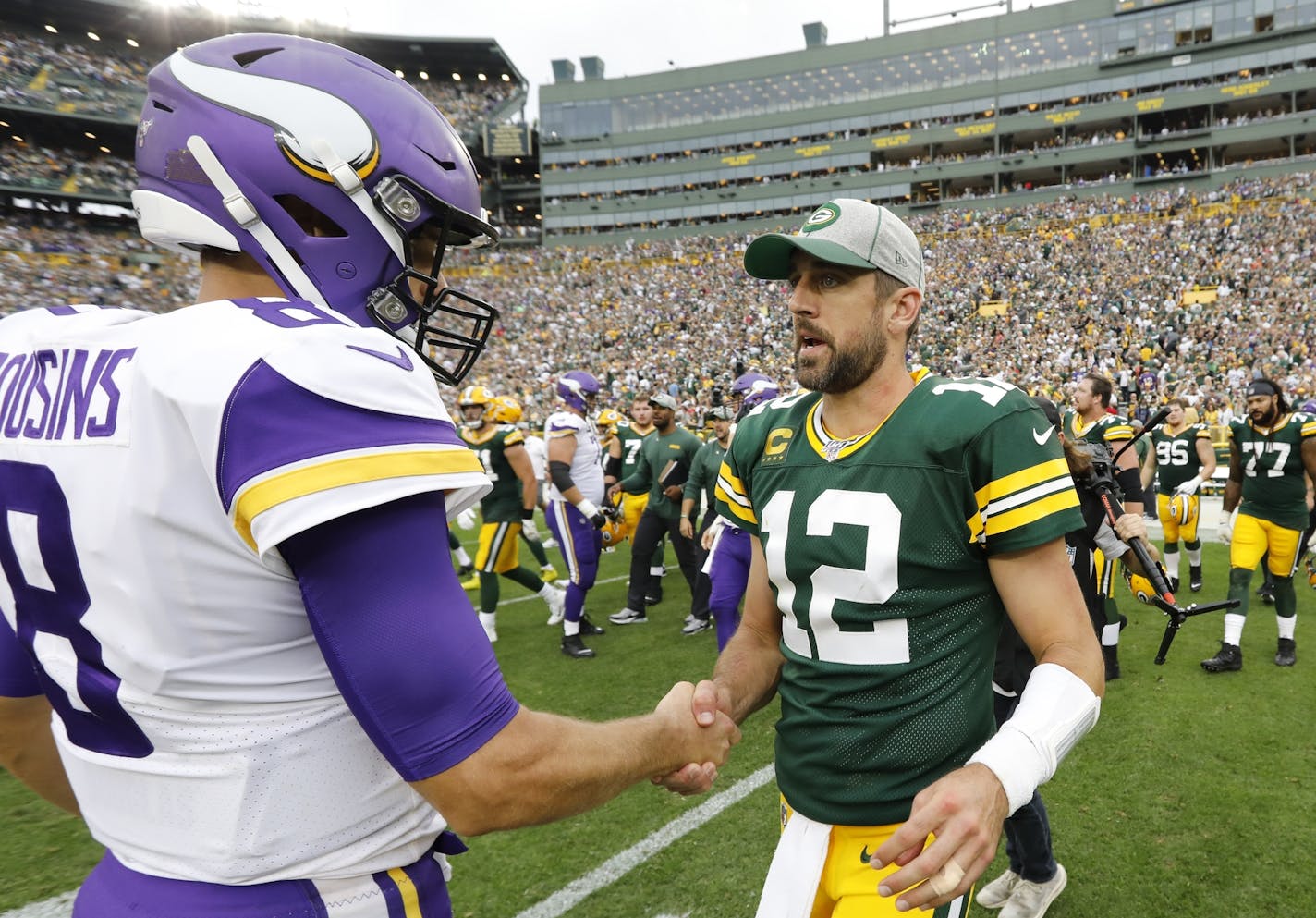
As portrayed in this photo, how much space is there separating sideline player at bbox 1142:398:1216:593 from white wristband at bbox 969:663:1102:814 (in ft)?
27.1

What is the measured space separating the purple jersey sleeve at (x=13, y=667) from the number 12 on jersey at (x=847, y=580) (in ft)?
5.40

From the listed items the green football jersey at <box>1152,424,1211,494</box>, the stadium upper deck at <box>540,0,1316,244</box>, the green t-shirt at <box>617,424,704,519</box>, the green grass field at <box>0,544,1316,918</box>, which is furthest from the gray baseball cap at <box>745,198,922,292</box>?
the stadium upper deck at <box>540,0,1316,244</box>

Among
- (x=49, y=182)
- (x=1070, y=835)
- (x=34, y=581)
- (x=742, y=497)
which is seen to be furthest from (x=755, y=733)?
(x=49, y=182)

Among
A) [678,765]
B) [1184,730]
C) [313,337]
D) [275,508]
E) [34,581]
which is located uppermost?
[313,337]

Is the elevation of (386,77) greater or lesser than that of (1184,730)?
greater

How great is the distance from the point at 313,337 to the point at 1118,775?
Result: 5205mm

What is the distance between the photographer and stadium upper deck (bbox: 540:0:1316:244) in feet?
134

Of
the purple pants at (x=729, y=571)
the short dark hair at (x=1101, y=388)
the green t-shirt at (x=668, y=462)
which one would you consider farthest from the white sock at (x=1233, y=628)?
the green t-shirt at (x=668, y=462)

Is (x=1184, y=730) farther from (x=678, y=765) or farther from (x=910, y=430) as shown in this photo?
(x=678, y=765)

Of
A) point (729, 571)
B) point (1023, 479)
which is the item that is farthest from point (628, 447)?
point (1023, 479)

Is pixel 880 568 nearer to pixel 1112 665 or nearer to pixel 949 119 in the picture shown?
pixel 1112 665

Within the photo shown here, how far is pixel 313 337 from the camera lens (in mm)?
1022

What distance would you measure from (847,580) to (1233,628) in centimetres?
613

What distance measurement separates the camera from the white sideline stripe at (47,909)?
3459 mm
